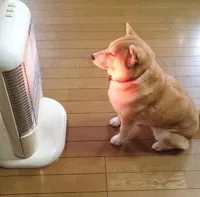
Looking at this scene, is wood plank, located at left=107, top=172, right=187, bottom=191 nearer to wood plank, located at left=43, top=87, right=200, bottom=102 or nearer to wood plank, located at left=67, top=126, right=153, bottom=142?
wood plank, located at left=67, top=126, right=153, bottom=142

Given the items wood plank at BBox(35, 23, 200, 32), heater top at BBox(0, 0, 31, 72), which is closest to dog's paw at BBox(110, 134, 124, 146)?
heater top at BBox(0, 0, 31, 72)

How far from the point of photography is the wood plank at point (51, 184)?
1.45 meters

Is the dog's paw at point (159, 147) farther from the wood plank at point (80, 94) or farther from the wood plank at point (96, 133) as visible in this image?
the wood plank at point (80, 94)

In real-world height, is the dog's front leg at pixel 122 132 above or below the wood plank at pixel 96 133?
above

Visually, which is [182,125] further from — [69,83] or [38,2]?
[38,2]

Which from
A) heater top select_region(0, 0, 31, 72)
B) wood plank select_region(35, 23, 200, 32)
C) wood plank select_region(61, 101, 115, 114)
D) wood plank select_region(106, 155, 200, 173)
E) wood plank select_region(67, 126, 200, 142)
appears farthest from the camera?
wood plank select_region(35, 23, 200, 32)

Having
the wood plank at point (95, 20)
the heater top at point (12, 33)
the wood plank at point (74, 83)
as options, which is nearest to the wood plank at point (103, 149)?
the wood plank at point (74, 83)

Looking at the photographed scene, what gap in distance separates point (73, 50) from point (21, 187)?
1076 millimetres

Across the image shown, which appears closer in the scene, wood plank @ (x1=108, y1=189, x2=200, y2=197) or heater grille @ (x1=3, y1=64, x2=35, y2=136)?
heater grille @ (x1=3, y1=64, x2=35, y2=136)

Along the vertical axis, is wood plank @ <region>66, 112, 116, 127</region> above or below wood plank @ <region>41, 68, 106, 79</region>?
below

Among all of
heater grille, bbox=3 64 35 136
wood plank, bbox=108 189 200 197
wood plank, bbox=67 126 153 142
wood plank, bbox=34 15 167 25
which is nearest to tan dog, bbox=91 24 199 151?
wood plank, bbox=67 126 153 142

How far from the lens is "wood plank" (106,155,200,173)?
1542mm

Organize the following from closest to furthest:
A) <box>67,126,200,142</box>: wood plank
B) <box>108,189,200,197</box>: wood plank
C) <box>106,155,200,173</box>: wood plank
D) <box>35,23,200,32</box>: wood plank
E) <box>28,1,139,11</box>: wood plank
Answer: <box>108,189,200,197</box>: wood plank, <box>106,155,200,173</box>: wood plank, <box>67,126,200,142</box>: wood plank, <box>35,23,200,32</box>: wood plank, <box>28,1,139,11</box>: wood plank

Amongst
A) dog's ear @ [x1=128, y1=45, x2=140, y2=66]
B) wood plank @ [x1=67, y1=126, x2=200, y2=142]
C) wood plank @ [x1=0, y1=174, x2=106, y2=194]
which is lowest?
wood plank @ [x1=0, y1=174, x2=106, y2=194]
